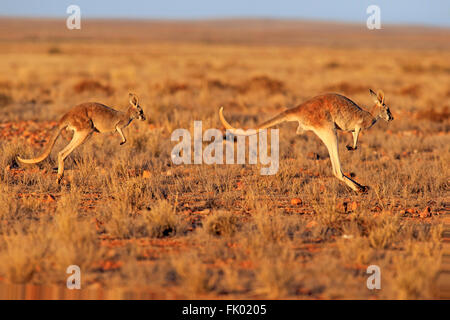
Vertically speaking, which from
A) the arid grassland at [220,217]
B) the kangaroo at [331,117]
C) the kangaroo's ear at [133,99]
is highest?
the kangaroo's ear at [133,99]

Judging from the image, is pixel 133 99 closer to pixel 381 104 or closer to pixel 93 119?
pixel 93 119

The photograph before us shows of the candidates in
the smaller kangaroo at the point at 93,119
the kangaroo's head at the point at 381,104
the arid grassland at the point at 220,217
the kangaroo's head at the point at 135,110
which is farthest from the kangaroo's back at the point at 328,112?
the smaller kangaroo at the point at 93,119

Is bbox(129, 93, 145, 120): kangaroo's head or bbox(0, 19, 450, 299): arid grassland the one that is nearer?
bbox(0, 19, 450, 299): arid grassland

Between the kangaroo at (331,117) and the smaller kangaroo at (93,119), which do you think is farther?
A: the smaller kangaroo at (93,119)

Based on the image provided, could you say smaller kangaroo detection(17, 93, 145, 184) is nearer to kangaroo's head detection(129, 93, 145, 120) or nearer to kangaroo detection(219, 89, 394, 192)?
kangaroo's head detection(129, 93, 145, 120)


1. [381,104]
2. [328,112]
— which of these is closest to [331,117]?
[328,112]

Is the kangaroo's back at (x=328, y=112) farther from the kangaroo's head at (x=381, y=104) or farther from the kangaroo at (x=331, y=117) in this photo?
the kangaroo's head at (x=381, y=104)

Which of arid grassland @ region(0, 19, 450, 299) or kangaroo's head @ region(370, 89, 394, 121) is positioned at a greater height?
kangaroo's head @ region(370, 89, 394, 121)

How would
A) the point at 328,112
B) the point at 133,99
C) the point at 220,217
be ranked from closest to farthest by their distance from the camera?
the point at 220,217
the point at 328,112
the point at 133,99

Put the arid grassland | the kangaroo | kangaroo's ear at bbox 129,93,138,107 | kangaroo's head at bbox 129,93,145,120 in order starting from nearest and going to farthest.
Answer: the arid grassland, the kangaroo, kangaroo's ear at bbox 129,93,138,107, kangaroo's head at bbox 129,93,145,120

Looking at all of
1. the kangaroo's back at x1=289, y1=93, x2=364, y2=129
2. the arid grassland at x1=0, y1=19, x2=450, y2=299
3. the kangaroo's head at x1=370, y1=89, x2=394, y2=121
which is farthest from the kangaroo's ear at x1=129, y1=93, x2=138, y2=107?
the kangaroo's head at x1=370, y1=89, x2=394, y2=121

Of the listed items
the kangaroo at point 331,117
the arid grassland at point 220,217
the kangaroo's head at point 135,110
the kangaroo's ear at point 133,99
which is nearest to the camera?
the arid grassland at point 220,217

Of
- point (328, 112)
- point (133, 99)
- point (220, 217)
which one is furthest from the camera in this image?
point (133, 99)
